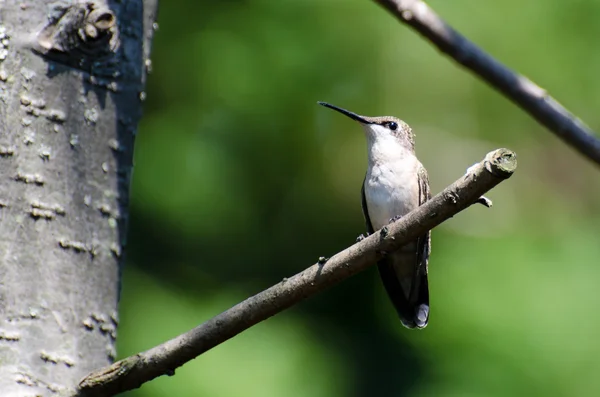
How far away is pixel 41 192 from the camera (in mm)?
2043

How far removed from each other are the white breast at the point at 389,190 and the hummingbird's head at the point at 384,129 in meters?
0.11

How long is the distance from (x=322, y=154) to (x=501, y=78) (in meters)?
1.76

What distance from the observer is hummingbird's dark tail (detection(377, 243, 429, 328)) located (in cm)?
358

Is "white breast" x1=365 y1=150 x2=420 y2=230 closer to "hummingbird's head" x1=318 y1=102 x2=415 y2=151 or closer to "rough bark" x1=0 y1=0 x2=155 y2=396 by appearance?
"hummingbird's head" x1=318 y1=102 x2=415 y2=151

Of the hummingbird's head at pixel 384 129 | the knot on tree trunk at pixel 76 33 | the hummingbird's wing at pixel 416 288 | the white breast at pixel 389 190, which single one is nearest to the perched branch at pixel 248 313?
the knot on tree trunk at pixel 76 33

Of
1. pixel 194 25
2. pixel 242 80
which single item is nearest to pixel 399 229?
pixel 242 80

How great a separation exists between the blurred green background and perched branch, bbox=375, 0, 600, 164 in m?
1.51

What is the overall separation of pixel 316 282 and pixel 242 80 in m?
2.52

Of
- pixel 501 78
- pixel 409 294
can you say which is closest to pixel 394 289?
pixel 409 294

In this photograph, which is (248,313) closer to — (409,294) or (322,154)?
(409,294)

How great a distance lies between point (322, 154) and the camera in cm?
425

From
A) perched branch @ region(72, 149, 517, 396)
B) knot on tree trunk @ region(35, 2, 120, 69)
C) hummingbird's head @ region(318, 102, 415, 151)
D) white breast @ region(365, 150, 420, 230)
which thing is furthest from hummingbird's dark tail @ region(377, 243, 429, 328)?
knot on tree trunk @ region(35, 2, 120, 69)

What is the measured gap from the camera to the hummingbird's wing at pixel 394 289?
360 cm

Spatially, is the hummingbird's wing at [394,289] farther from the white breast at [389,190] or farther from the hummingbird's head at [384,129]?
the hummingbird's head at [384,129]
